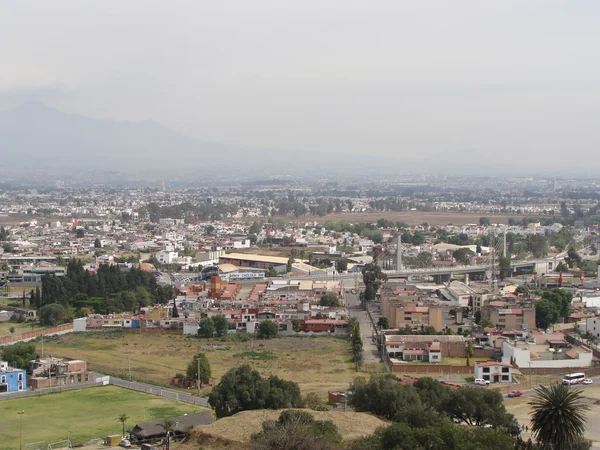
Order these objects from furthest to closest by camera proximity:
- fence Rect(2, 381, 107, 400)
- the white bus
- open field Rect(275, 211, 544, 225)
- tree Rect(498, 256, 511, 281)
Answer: open field Rect(275, 211, 544, 225) < tree Rect(498, 256, 511, 281) < the white bus < fence Rect(2, 381, 107, 400)

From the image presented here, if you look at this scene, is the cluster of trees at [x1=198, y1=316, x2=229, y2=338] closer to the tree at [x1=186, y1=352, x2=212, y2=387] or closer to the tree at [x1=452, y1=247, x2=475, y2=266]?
the tree at [x1=186, y1=352, x2=212, y2=387]

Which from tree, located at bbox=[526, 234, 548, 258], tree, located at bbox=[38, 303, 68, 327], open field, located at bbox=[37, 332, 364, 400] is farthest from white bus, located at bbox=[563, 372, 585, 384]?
tree, located at bbox=[526, 234, 548, 258]

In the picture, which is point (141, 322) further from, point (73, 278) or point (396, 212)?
point (396, 212)

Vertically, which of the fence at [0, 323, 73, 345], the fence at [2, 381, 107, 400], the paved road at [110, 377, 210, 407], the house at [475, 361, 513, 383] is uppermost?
the house at [475, 361, 513, 383]

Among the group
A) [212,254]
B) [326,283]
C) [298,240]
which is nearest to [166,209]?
[298,240]

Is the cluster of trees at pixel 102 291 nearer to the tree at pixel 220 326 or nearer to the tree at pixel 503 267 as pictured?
the tree at pixel 220 326

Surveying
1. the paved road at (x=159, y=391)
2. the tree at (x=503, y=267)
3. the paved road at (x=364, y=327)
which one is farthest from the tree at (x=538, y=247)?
the paved road at (x=159, y=391)
